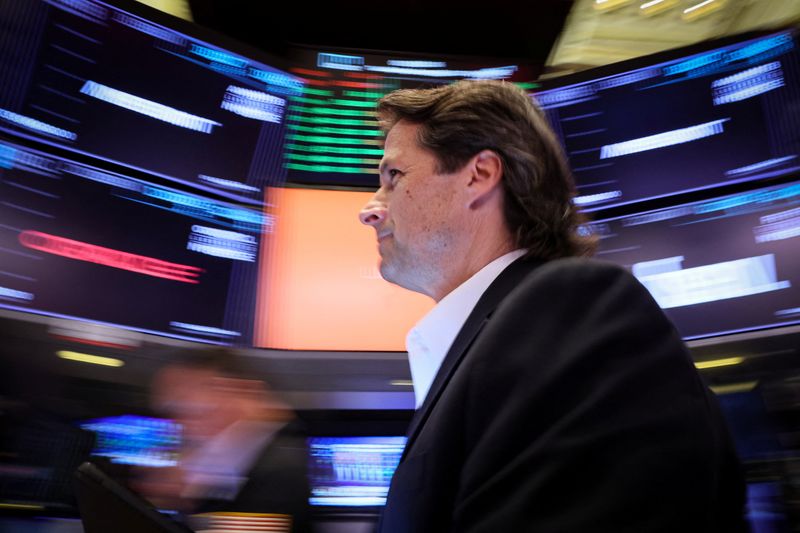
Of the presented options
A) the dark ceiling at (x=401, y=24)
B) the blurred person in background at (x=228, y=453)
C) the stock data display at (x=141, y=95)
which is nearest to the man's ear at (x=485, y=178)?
the blurred person in background at (x=228, y=453)

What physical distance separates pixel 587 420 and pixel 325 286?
6.72ft

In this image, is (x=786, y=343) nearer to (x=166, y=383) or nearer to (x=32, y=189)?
(x=166, y=383)

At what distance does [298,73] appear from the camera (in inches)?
112

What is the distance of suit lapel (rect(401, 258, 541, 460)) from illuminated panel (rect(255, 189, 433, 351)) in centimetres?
167

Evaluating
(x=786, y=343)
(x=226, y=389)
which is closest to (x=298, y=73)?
(x=226, y=389)

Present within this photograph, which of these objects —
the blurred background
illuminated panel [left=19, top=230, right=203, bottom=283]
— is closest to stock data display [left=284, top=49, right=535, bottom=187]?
the blurred background

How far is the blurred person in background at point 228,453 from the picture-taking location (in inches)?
83.7

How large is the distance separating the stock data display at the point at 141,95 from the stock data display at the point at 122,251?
0.09m

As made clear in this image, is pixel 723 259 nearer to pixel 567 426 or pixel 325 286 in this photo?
pixel 325 286

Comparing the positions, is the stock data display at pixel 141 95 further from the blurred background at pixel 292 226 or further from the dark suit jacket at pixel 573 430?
the dark suit jacket at pixel 573 430

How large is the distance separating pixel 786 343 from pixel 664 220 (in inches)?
22.6

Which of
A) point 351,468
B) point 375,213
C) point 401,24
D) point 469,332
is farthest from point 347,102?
point 469,332

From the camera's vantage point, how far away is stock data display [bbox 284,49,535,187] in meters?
2.82

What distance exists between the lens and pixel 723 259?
2.49m
